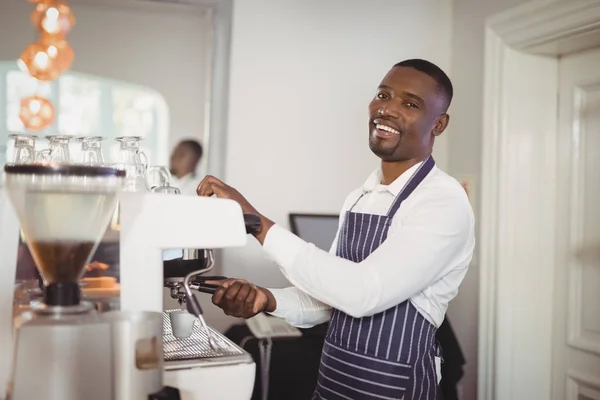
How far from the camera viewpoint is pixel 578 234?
2.52m

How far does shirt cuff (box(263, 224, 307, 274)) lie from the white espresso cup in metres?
0.21

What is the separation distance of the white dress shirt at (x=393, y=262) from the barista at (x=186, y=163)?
3.66 ft

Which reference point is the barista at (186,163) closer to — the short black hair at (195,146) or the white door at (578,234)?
the short black hair at (195,146)

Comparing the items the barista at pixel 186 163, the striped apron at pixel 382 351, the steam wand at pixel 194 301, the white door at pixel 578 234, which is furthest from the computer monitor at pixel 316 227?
the steam wand at pixel 194 301

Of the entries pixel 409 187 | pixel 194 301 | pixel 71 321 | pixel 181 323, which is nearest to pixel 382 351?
pixel 409 187

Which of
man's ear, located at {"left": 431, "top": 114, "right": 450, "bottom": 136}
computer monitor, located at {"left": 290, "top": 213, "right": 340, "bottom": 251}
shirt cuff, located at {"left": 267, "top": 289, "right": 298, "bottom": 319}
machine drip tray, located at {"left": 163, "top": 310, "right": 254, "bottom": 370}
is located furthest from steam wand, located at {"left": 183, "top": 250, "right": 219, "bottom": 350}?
computer monitor, located at {"left": 290, "top": 213, "right": 340, "bottom": 251}

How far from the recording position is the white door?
2.45 meters

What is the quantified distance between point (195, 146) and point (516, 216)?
1.28 m

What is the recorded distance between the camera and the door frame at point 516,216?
2.60 meters

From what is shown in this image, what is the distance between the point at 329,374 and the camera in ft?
5.52

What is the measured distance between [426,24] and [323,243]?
1.09 meters

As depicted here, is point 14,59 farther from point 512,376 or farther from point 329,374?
point 512,376

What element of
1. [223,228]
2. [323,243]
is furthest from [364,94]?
[223,228]

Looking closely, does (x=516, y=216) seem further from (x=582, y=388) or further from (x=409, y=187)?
(x=409, y=187)
